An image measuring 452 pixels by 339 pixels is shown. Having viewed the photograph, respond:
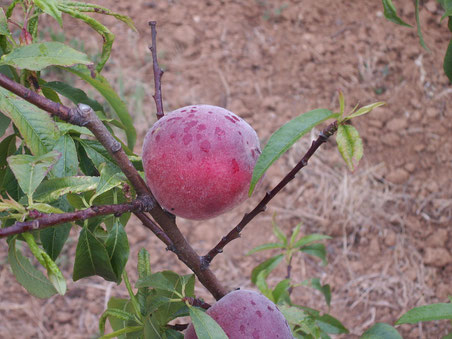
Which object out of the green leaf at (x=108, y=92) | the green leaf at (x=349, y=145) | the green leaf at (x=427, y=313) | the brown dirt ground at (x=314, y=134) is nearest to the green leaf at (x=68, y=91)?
the green leaf at (x=108, y=92)

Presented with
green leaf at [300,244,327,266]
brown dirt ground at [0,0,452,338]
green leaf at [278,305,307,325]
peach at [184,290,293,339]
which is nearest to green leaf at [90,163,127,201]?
peach at [184,290,293,339]

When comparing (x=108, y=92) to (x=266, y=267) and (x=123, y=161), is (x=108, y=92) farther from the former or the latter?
(x=266, y=267)

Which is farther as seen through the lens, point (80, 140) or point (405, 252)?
point (405, 252)

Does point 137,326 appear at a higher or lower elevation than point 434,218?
higher

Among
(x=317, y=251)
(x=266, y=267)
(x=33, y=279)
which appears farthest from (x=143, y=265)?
(x=317, y=251)

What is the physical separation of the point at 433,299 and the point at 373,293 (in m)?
0.27

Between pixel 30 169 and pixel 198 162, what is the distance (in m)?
0.25

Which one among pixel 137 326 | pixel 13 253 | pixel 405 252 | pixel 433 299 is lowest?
pixel 433 299

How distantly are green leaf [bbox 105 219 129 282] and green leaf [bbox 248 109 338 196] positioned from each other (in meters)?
0.26

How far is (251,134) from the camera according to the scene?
2.81 ft

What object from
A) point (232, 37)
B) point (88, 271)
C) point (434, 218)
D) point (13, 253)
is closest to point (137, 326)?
point (88, 271)

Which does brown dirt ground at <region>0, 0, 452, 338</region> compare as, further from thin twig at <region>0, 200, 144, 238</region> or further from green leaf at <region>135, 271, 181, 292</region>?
thin twig at <region>0, 200, 144, 238</region>

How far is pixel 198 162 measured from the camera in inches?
30.4

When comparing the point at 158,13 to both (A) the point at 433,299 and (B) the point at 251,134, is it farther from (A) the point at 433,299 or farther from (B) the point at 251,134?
(B) the point at 251,134
